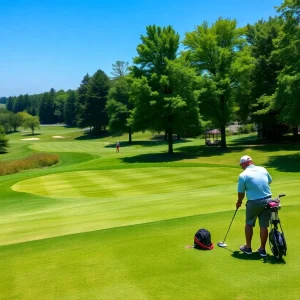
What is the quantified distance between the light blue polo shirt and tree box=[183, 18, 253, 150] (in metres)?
38.8

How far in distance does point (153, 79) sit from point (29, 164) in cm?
1745

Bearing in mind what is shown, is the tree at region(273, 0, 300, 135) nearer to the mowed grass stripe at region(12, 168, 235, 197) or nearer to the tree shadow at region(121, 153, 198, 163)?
the mowed grass stripe at region(12, 168, 235, 197)

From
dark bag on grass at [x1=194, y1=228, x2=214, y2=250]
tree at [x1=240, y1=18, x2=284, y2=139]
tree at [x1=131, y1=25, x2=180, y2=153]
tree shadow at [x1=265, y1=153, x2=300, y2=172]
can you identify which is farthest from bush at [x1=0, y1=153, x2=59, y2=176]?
dark bag on grass at [x1=194, y1=228, x2=214, y2=250]

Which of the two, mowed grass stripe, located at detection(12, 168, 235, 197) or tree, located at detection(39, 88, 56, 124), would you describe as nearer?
mowed grass stripe, located at detection(12, 168, 235, 197)

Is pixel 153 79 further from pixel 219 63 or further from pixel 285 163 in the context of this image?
pixel 285 163

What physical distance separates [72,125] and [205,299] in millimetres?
149670

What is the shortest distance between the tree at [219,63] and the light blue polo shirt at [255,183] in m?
38.8

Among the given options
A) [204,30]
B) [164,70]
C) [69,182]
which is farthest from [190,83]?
[69,182]

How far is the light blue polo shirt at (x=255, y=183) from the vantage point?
7.89 meters

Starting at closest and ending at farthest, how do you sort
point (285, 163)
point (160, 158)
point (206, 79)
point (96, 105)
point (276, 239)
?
point (276, 239), point (285, 163), point (160, 158), point (206, 79), point (96, 105)

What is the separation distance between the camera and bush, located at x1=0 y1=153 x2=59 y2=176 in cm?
4168

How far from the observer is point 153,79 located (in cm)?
4422

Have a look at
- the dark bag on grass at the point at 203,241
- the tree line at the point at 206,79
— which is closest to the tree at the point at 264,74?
the tree line at the point at 206,79

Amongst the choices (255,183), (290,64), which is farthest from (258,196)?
(290,64)
